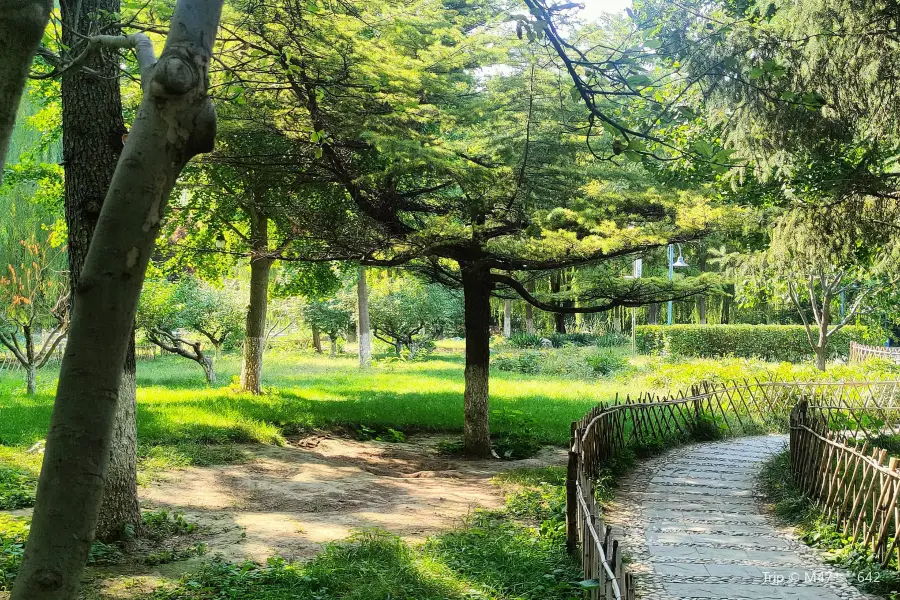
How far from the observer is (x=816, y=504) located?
304 inches

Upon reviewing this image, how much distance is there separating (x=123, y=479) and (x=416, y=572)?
277cm

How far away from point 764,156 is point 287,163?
6.53 m

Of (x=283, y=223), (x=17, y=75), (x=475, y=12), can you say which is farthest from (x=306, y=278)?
(x=17, y=75)

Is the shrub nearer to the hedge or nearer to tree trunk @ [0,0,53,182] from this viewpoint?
the hedge

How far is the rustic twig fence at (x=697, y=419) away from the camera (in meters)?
6.37

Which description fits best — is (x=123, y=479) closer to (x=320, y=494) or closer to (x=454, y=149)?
(x=320, y=494)

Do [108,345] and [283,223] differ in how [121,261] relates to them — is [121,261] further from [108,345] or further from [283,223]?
[283,223]

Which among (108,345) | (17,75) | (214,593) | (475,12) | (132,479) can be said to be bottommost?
(214,593)

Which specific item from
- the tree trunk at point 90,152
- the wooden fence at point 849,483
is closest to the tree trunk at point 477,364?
the wooden fence at point 849,483

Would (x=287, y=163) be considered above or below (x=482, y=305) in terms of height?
above

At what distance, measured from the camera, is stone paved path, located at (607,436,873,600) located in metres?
5.44

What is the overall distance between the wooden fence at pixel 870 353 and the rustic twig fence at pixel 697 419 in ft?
25.0

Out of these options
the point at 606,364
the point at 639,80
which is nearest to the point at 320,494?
the point at 639,80

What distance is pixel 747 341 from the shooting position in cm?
2908
